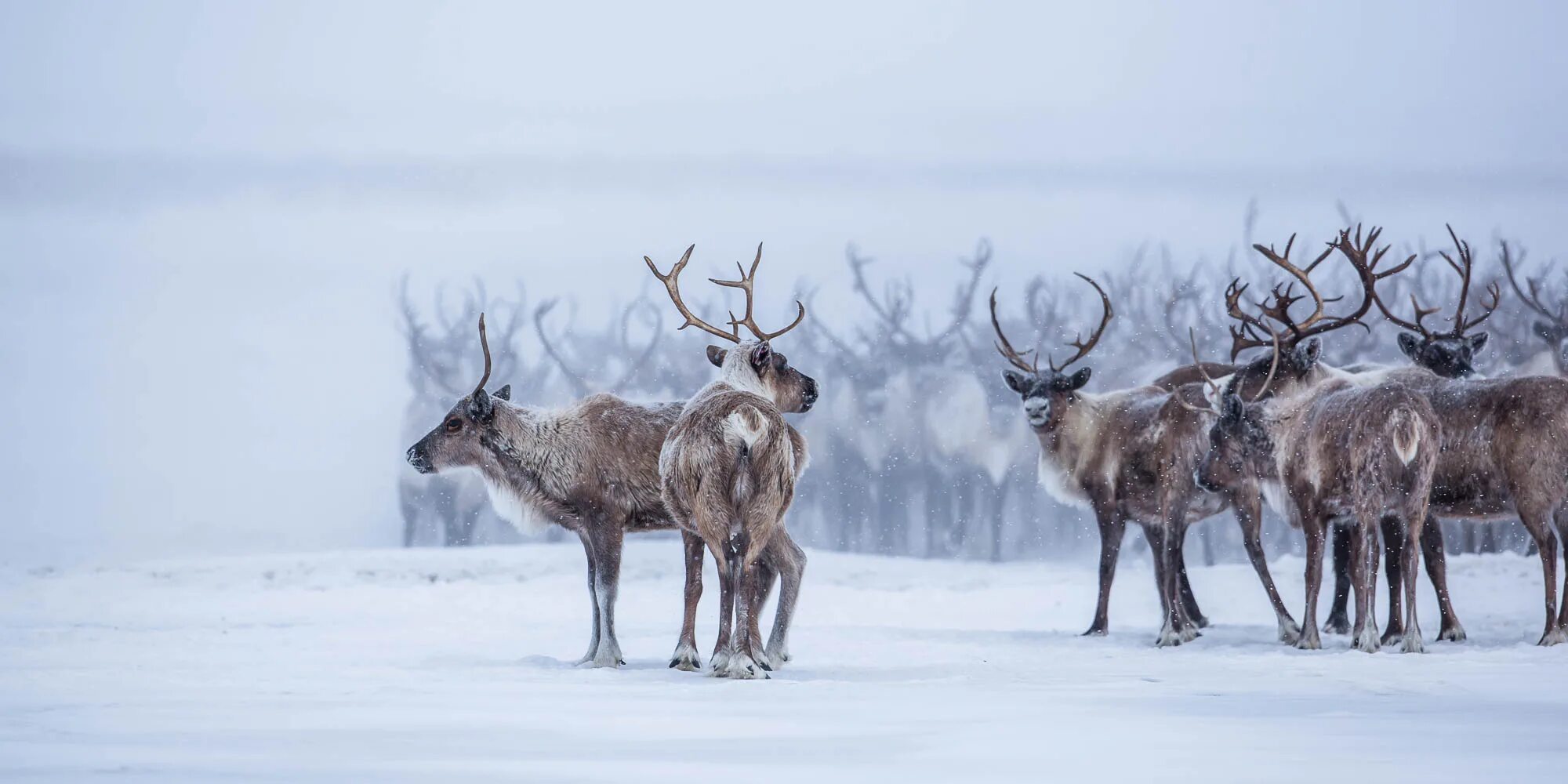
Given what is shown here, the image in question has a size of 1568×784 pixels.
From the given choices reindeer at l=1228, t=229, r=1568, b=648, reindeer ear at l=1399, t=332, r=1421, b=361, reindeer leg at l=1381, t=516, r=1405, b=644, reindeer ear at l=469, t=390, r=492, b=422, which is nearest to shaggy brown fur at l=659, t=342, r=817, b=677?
reindeer ear at l=469, t=390, r=492, b=422

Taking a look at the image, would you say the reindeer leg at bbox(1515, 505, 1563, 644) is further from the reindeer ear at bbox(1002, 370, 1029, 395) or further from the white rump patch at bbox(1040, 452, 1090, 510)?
the reindeer ear at bbox(1002, 370, 1029, 395)

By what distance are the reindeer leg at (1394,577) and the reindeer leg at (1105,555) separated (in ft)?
6.31

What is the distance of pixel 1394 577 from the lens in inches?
501

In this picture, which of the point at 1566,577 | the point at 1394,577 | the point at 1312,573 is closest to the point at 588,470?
→ the point at 1312,573

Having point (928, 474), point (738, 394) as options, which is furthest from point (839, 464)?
point (738, 394)

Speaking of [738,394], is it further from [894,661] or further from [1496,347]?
[1496,347]

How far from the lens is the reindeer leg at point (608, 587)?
35.1 ft

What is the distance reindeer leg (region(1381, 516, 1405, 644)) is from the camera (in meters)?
12.4

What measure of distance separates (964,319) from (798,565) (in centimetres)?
2417

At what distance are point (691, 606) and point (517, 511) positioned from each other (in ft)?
5.52

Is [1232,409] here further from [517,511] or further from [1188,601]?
[517,511]

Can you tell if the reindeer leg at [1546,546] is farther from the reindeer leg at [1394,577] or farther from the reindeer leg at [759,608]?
the reindeer leg at [759,608]

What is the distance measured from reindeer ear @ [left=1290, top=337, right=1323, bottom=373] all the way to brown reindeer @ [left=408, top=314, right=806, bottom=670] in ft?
15.4

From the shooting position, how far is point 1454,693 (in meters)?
9.02
